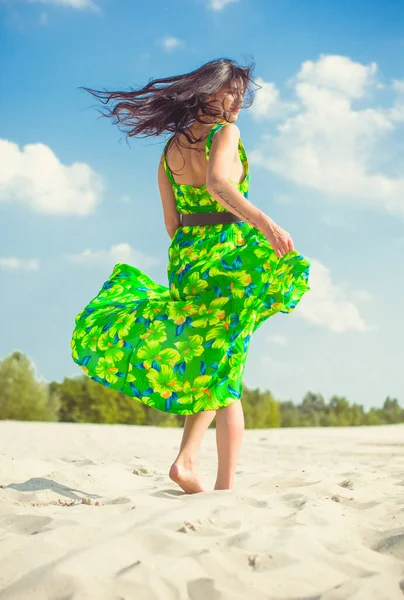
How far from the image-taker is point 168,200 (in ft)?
13.0

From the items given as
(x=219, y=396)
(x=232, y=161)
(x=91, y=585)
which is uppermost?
(x=232, y=161)

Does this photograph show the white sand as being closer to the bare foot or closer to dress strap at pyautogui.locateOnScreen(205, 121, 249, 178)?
the bare foot

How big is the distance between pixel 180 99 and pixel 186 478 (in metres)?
2.09

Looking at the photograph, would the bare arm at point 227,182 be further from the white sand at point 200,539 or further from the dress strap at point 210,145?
the white sand at point 200,539

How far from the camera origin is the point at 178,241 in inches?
152

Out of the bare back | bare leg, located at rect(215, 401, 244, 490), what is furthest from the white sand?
the bare back

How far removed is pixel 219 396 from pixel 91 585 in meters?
1.56

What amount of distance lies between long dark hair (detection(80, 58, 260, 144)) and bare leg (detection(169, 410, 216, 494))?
1559 mm

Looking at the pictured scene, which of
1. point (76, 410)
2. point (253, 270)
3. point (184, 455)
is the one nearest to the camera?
point (253, 270)

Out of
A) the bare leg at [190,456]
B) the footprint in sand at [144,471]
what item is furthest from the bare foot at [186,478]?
Answer: the footprint in sand at [144,471]

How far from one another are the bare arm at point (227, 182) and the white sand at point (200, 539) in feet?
4.47

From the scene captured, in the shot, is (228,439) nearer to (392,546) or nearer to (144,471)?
(392,546)

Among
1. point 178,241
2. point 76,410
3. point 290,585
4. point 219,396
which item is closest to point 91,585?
point 290,585

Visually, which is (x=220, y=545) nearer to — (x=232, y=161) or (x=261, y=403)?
(x=232, y=161)
